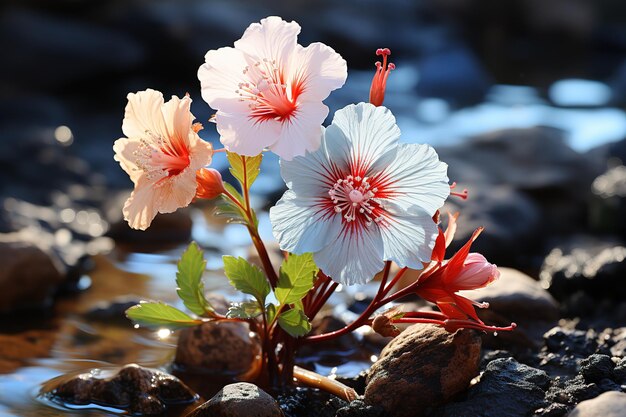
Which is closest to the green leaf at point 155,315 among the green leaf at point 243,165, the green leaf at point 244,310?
the green leaf at point 244,310

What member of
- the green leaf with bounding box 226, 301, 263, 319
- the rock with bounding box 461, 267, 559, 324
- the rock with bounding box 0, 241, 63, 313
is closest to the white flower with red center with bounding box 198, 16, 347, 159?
the green leaf with bounding box 226, 301, 263, 319

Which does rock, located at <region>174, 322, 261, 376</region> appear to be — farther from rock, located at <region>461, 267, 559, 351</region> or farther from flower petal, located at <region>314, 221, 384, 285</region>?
flower petal, located at <region>314, 221, 384, 285</region>

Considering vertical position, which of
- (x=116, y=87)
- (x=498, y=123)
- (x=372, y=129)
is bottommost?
(x=372, y=129)

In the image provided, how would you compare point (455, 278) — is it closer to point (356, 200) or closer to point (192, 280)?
point (356, 200)

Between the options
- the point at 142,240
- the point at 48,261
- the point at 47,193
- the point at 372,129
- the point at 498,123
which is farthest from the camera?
the point at 498,123

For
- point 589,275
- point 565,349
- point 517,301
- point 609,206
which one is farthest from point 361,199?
point 609,206

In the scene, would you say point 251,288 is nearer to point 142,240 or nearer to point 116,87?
point 142,240

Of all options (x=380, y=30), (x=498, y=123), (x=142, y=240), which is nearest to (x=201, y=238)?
(x=142, y=240)
